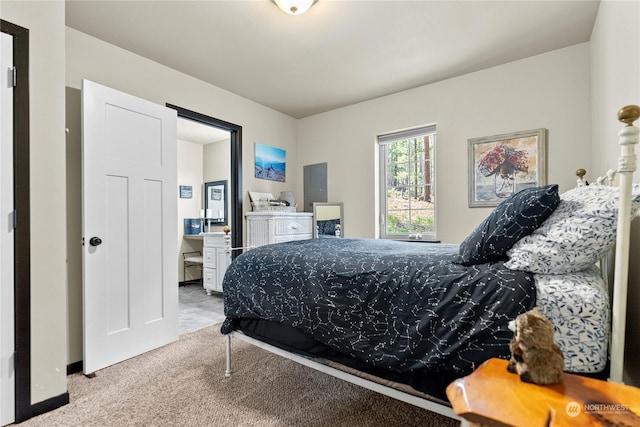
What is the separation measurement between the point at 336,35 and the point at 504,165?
205 centimetres

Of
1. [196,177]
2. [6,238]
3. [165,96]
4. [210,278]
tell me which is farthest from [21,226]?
[196,177]

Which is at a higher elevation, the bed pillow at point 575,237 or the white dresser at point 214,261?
the bed pillow at point 575,237

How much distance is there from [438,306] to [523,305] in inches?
11.3

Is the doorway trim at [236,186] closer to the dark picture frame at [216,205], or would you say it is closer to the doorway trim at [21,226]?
the dark picture frame at [216,205]

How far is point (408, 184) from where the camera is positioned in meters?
3.82

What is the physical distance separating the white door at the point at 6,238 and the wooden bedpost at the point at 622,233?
2685 mm

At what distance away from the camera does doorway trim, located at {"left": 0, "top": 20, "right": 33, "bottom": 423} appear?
1.67 metres

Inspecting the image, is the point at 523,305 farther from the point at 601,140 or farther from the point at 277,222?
the point at 277,222

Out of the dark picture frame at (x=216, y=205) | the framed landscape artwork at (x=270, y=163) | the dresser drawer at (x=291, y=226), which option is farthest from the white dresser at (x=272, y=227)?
the dark picture frame at (x=216, y=205)

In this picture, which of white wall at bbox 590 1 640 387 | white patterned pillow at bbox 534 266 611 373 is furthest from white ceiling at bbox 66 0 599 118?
white patterned pillow at bbox 534 266 611 373

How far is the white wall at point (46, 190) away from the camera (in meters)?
1.75

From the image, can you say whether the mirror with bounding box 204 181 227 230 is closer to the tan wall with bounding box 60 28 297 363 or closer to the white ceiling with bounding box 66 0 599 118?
the tan wall with bounding box 60 28 297 363

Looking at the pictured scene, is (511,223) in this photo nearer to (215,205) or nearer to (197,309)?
(197,309)

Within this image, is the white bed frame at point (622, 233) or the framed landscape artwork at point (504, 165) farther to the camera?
the framed landscape artwork at point (504, 165)
